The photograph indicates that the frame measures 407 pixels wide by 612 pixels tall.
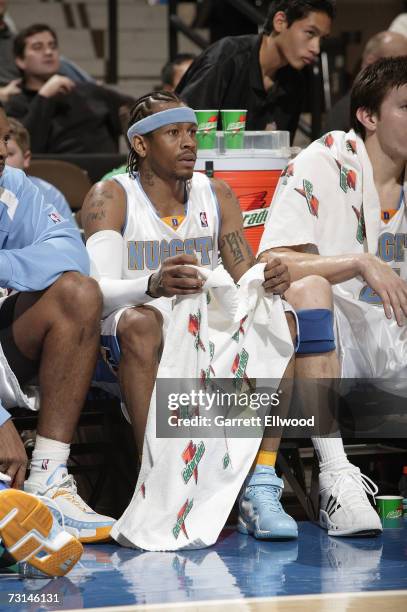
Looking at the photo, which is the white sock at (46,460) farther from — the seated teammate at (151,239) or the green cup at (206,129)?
the green cup at (206,129)

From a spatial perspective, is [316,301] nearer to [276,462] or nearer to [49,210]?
[276,462]

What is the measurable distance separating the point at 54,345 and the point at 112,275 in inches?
14.2

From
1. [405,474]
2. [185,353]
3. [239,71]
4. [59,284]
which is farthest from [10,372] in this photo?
[239,71]

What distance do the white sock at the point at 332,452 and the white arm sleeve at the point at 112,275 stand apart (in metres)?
0.69

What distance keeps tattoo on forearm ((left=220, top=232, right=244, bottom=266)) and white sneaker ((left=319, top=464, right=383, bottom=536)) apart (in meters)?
0.77

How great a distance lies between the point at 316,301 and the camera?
3479 mm

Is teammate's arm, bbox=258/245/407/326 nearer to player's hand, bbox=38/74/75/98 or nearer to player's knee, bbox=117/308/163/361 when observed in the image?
player's knee, bbox=117/308/163/361

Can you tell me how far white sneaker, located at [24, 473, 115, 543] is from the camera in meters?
3.27

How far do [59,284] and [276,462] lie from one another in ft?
3.35

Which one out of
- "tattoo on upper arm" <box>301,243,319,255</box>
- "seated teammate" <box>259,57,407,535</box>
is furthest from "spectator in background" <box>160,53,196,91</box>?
"tattoo on upper arm" <box>301,243,319,255</box>

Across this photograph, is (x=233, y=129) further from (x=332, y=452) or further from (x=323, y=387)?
→ (x=332, y=452)

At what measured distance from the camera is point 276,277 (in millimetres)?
3367

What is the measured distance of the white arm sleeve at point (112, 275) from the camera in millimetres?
3367

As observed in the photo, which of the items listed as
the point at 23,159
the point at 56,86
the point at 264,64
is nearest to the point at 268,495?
the point at 23,159
